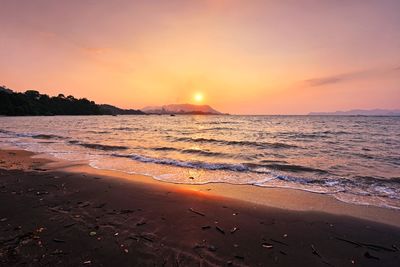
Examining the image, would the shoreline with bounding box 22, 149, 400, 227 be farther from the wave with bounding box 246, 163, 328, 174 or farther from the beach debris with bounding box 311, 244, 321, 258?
the wave with bounding box 246, 163, 328, 174

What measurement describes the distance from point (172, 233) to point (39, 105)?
520 feet

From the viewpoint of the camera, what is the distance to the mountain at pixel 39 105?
112969 millimetres

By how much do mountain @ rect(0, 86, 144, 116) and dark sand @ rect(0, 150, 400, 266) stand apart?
130787mm

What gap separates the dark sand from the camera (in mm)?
4195

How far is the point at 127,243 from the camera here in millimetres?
4617

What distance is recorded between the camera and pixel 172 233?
16.8 feet

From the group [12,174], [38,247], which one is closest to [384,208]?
[38,247]

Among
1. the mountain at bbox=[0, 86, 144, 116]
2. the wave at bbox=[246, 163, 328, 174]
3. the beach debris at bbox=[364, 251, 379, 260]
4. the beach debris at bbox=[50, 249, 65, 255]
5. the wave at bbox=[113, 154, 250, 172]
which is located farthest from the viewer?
the mountain at bbox=[0, 86, 144, 116]

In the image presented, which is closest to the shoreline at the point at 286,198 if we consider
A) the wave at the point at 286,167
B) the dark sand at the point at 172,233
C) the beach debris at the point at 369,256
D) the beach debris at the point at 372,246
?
the dark sand at the point at 172,233

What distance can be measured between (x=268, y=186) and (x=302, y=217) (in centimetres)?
324

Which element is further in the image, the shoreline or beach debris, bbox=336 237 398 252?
the shoreline

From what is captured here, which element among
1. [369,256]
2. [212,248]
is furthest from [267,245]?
[369,256]

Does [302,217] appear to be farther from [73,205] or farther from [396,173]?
[396,173]

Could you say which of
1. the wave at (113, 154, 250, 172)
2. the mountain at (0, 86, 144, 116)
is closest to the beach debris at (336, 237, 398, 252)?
the wave at (113, 154, 250, 172)
